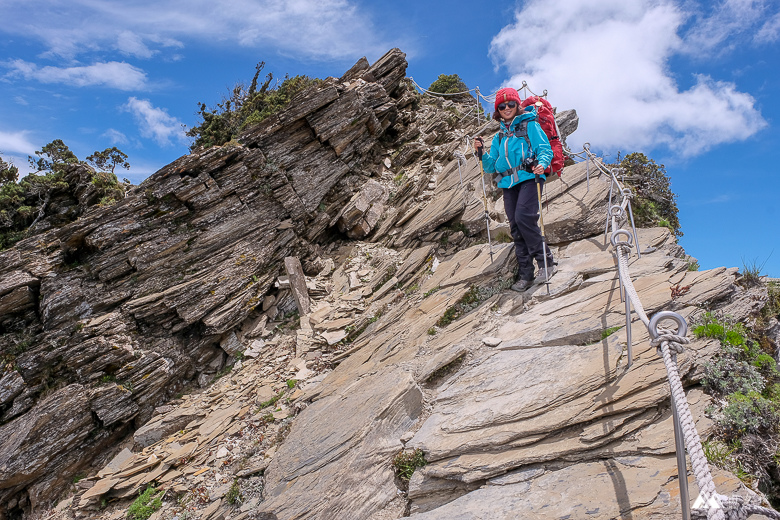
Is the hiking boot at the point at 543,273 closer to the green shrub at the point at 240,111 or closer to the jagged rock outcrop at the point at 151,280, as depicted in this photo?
the jagged rock outcrop at the point at 151,280

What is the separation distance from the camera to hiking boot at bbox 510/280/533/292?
877 cm

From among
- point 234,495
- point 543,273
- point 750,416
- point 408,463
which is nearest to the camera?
point 750,416

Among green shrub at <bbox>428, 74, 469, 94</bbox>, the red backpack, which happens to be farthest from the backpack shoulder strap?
green shrub at <bbox>428, 74, 469, 94</bbox>

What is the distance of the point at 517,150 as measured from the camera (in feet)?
27.6

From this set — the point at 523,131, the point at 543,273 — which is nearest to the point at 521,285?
the point at 543,273

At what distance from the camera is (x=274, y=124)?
52.7 feet

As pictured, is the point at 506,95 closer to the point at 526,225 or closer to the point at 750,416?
the point at 526,225

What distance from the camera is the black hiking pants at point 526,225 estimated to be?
329 inches

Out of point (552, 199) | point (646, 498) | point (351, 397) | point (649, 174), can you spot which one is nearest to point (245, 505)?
point (351, 397)

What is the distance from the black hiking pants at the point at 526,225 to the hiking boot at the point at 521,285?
9 centimetres

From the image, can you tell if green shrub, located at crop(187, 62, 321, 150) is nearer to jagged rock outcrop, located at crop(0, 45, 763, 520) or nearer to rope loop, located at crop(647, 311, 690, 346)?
jagged rock outcrop, located at crop(0, 45, 763, 520)

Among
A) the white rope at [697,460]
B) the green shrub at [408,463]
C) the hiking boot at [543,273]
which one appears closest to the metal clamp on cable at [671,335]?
the white rope at [697,460]

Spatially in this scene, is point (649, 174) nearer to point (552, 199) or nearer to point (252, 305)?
point (552, 199)

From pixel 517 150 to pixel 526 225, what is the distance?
61.7 inches
